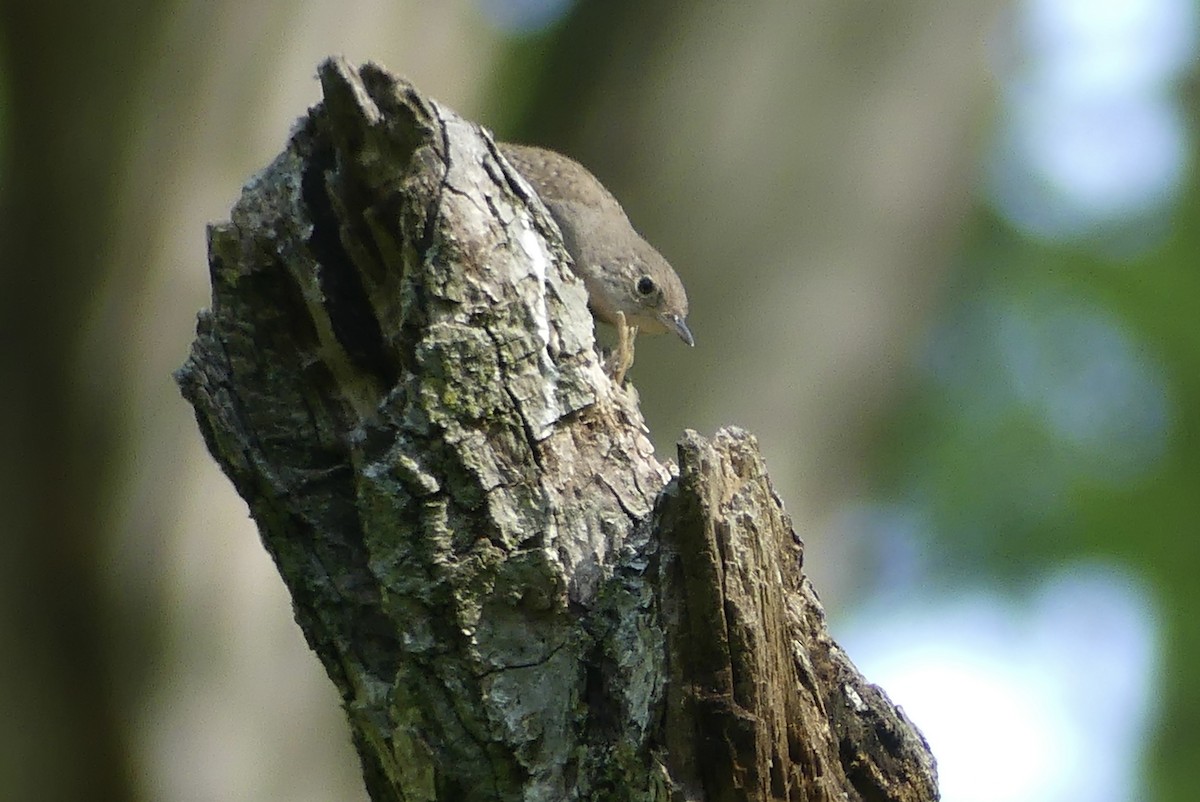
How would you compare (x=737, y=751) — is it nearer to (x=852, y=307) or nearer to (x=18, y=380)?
(x=18, y=380)

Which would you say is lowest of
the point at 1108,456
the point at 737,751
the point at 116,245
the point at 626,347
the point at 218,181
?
the point at 737,751

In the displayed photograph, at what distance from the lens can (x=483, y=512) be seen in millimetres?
2215

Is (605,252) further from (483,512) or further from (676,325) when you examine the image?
(483,512)

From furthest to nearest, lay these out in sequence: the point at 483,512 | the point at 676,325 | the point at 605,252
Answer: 1. the point at 676,325
2. the point at 605,252
3. the point at 483,512

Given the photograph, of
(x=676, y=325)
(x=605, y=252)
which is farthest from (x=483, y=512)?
(x=676, y=325)

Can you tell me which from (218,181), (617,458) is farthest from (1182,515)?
(617,458)

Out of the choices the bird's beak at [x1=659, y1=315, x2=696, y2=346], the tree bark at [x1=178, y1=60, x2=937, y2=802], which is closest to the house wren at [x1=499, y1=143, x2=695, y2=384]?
the bird's beak at [x1=659, y1=315, x2=696, y2=346]

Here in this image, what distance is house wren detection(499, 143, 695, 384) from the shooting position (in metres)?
4.54

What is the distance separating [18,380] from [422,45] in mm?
2184

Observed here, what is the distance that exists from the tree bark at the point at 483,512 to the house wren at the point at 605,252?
1940mm

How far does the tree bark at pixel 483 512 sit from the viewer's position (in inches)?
80.9

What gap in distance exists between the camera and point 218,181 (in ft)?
16.5

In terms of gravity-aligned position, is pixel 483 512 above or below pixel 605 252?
below

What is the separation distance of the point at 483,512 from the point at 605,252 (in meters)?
2.62
